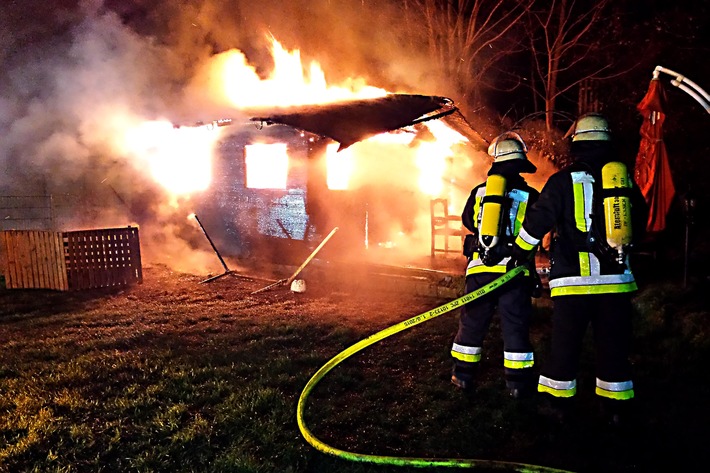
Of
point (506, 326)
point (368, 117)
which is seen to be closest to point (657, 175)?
point (506, 326)

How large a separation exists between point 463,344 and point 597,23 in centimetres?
1770

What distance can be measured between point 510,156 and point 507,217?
582 millimetres

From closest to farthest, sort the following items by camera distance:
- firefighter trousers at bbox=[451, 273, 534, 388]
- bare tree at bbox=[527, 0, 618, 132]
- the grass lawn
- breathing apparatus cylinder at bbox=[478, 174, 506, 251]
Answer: the grass lawn
breathing apparatus cylinder at bbox=[478, 174, 506, 251]
firefighter trousers at bbox=[451, 273, 534, 388]
bare tree at bbox=[527, 0, 618, 132]

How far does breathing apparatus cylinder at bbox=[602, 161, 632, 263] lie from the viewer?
3.58 m

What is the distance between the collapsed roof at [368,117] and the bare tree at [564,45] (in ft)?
30.3

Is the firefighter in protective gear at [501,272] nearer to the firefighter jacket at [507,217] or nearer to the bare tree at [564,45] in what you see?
the firefighter jacket at [507,217]

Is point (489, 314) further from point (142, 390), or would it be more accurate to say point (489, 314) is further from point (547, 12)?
point (547, 12)

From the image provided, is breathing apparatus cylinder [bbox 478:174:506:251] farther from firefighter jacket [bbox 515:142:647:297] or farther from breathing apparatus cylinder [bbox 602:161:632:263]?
breathing apparatus cylinder [bbox 602:161:632:263]

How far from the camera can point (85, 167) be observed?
15.9 metres

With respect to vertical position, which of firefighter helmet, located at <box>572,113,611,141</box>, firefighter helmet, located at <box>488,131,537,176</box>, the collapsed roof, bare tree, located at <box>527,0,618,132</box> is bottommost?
firefighter helmet, located at <box>488,131,537,176</box>

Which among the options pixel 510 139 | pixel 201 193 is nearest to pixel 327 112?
pixel 201 193

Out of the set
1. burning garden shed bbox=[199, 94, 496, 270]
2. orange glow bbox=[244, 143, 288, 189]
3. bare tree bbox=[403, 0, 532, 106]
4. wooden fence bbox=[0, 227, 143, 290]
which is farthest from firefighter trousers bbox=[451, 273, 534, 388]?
bare tree bbox=[403, 0, 532, 106]

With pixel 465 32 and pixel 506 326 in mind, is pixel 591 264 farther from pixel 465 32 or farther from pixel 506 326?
pixel 465 32

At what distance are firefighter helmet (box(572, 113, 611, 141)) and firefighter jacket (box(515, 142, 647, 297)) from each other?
0.23ft
